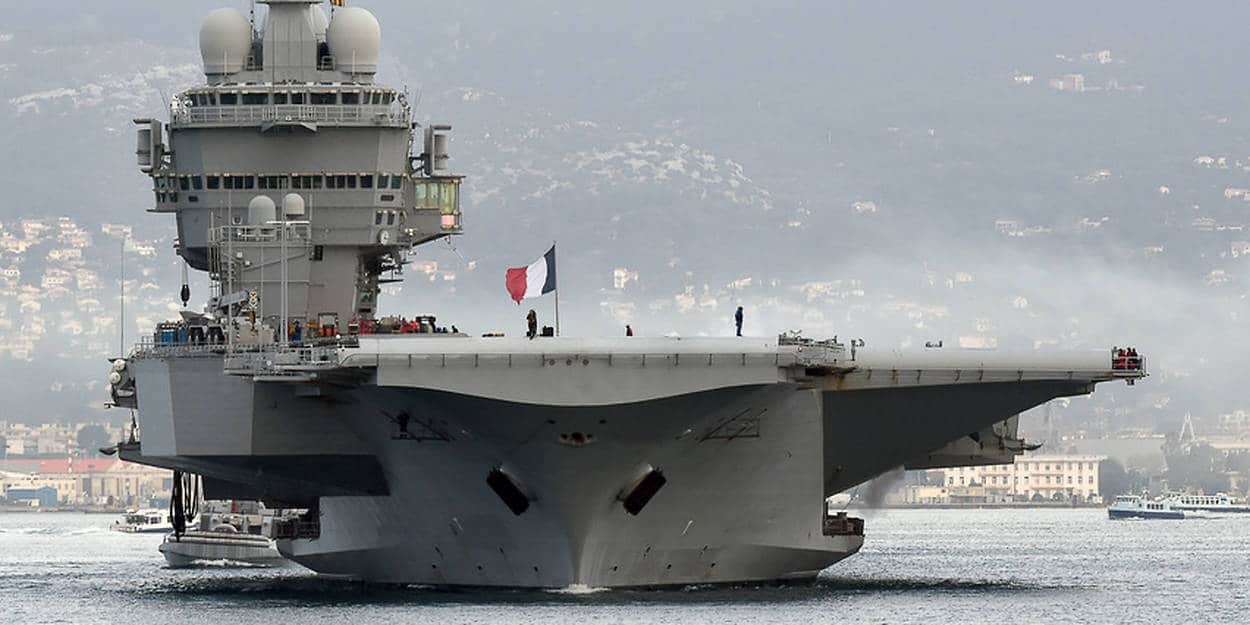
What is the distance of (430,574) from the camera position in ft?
161

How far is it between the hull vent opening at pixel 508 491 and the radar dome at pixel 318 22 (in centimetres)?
1444

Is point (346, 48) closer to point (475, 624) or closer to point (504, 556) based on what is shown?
point (504, 556)

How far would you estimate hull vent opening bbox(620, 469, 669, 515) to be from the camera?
1775 inches

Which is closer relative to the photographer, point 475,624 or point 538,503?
point 475,624

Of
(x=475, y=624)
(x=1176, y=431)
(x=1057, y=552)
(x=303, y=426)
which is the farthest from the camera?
(x=1176, y=431)

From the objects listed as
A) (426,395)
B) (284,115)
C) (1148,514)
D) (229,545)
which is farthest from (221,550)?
(1148,514)

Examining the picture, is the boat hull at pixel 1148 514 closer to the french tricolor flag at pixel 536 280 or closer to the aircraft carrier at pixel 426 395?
the aircraft carrier at pixel 426 395

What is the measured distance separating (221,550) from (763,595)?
31.6 metres

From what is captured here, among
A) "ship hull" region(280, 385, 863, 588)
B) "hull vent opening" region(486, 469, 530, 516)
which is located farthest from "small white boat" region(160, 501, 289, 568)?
"hull vent opening" region(486, 469, 530, 516)

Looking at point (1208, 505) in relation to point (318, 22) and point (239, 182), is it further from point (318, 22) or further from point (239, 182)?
point (239, 182)

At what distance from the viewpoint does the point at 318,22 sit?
187ft

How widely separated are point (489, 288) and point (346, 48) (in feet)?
394

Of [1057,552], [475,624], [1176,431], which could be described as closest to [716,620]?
[475,624]

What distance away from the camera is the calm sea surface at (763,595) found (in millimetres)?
43844
